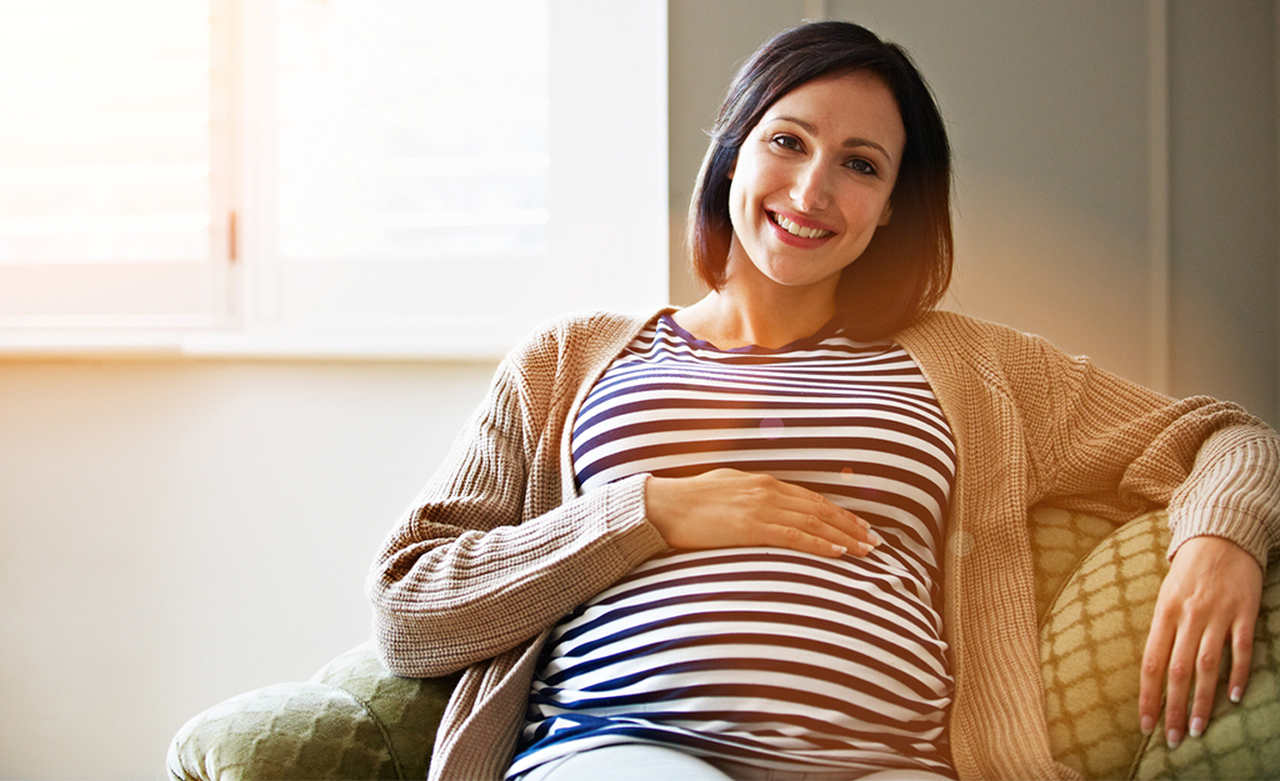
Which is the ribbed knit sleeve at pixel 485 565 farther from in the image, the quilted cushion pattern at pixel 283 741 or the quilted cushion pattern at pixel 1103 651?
the quilted cushion pattern at pixel 1103 651

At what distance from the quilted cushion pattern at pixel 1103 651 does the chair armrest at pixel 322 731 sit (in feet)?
2.19

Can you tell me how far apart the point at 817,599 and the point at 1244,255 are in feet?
3.29

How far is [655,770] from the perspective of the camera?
1.06 m

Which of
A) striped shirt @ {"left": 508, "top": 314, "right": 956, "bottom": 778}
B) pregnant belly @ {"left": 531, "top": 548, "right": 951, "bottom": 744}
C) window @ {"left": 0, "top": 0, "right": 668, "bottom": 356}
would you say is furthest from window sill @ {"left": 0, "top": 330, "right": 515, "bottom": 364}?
pregnant belly @ {"left": 531, "top": 548, "right": 951, "bottom": 744}

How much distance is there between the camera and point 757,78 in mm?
1444

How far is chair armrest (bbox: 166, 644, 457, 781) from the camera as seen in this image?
45.4 inches

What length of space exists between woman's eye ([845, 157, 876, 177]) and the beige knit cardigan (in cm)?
21

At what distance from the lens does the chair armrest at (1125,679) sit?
109 cm

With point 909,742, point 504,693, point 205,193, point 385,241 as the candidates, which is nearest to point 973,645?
point 909,742

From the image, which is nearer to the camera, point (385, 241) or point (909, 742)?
point (909, 742)

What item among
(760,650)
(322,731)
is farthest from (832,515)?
(322,731)

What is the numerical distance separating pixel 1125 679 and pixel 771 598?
38cm

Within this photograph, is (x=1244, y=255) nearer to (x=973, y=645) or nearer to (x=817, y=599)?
(x=973, y=645)

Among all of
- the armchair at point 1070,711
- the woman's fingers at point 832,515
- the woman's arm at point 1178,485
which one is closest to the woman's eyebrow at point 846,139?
the woman's arm at point 1178,485
